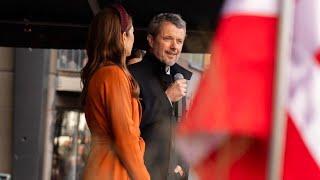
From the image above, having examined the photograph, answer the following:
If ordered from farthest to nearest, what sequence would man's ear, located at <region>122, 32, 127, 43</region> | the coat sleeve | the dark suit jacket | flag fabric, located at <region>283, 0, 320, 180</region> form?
1. the dark suit jacket
2. man's ear, located at <region>122, 32, 127, 43</region>
3. the coat sleeve
4. flag fabric, located at <region>283, 0, 320, 180</region>

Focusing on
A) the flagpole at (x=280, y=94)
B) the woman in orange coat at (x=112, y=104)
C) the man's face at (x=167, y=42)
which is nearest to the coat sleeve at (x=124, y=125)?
the woman in orange coat at (x=112, y=104)

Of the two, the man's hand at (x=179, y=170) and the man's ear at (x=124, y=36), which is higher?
the man's ear at (x=124, y=36)

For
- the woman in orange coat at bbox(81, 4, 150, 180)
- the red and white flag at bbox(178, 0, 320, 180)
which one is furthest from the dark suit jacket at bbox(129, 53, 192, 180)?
the red and white flag at bbox(178, 0, 320, 180)

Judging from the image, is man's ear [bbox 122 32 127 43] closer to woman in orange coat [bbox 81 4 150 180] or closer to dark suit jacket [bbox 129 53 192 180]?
woman in orange coat [bbox 81 4 150 180]

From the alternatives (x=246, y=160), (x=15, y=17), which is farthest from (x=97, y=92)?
(x=15, y=17)

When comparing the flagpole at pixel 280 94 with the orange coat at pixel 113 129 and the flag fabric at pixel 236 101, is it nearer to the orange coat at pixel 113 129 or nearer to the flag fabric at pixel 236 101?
the flag fabric at pixel 236 101

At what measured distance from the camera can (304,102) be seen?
5.05 feet

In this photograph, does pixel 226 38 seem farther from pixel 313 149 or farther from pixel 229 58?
pixel 313 149

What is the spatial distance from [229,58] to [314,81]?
226 millimetres

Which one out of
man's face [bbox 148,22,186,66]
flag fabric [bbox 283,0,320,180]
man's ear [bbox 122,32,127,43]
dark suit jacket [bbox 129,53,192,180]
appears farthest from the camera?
man's face [bbox 148,22,186,66]

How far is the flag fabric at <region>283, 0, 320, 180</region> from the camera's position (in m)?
1.54

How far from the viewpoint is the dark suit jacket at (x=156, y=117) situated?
297cm

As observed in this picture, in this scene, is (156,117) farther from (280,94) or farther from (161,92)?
(280,94)

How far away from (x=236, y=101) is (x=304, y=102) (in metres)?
0.19
